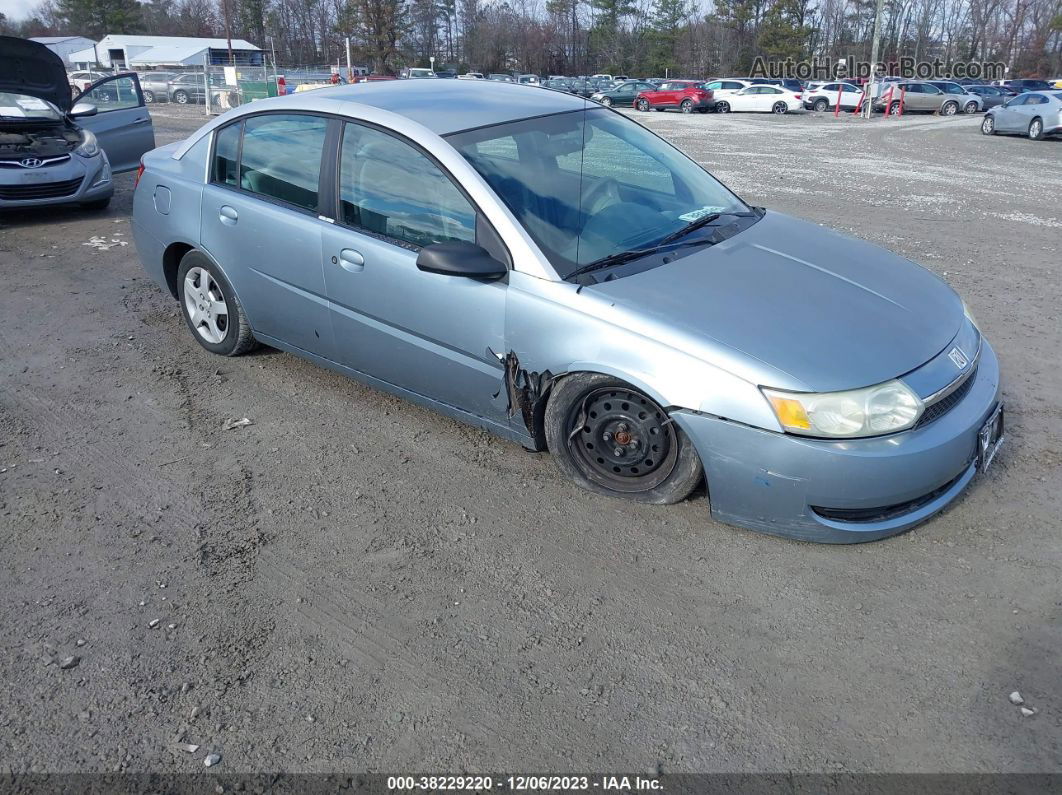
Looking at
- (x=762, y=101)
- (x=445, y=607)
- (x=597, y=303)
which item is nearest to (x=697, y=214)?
(x=597, y=303)

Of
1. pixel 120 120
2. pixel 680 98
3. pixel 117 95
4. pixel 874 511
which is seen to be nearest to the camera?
pixel 874 511

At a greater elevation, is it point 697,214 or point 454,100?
point 454,100

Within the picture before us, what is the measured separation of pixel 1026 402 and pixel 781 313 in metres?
2.12

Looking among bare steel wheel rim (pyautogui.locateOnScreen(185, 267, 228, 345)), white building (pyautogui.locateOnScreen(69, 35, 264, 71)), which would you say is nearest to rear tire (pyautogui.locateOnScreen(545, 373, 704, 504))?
bare steel wheel rim (pyautogui.locateOnScreen(185, 267, 228, 345))

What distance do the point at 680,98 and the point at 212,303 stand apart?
3497 cm

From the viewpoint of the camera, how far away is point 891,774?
2.31m

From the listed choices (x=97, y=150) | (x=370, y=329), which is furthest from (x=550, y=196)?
(x=97, y=150)

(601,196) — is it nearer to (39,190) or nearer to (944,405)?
(944,405)

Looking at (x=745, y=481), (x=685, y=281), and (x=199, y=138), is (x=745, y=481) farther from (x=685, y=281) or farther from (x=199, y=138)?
(x=199, y=138)

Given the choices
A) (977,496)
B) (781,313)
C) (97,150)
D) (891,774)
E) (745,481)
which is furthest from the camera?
(97,150)

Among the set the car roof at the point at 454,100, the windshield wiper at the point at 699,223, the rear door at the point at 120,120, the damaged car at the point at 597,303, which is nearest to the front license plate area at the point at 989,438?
the damaged car at the point at 597,303

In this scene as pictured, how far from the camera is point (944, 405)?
3271mm

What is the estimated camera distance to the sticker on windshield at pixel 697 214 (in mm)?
4184

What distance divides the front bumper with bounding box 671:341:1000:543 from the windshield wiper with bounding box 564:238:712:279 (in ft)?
2.60
